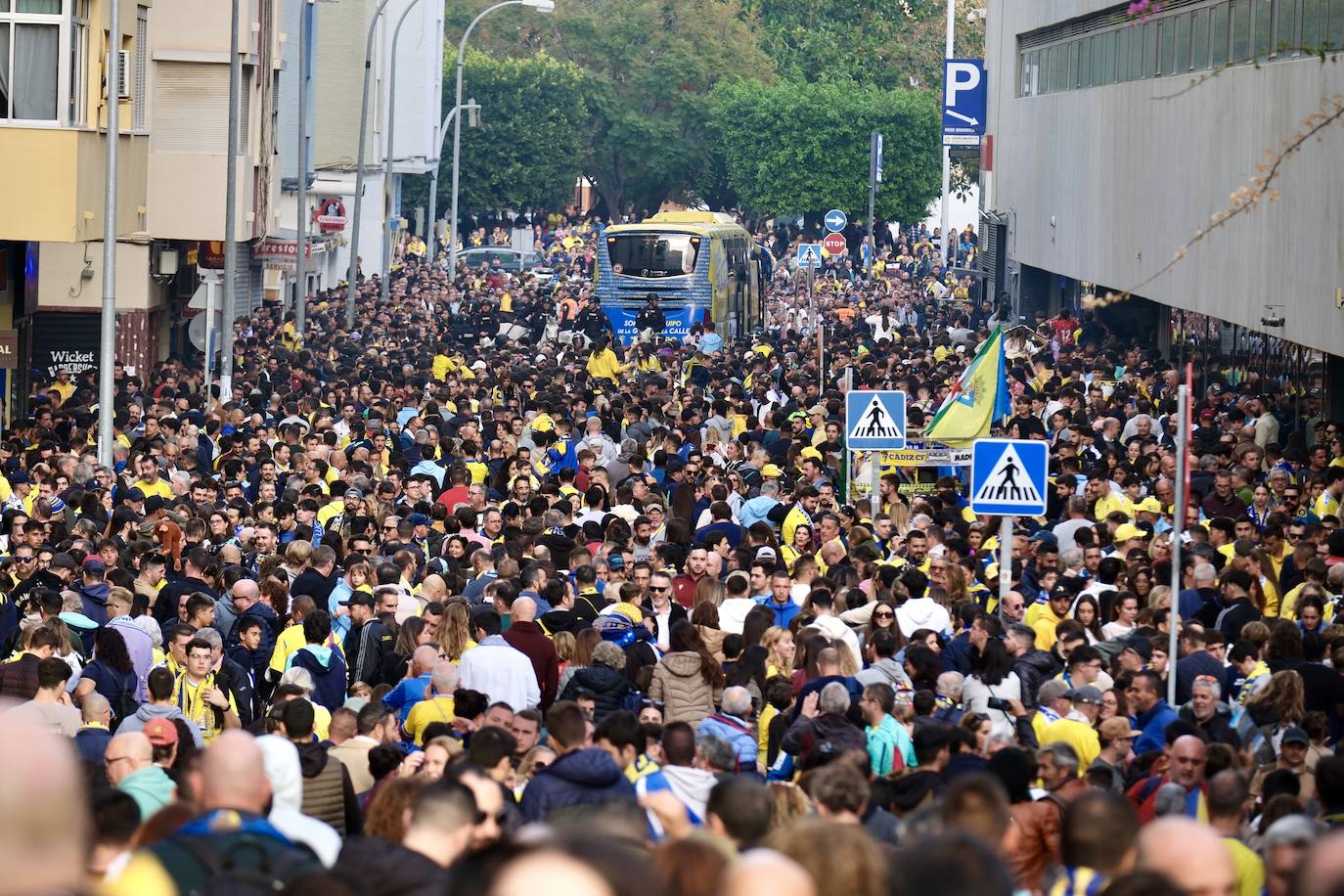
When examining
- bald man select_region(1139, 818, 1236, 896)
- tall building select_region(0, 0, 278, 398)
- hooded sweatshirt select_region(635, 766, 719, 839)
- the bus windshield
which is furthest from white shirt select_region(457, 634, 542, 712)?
the bus windshield

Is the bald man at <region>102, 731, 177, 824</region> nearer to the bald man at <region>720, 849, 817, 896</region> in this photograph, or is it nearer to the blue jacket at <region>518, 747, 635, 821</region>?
the blue jacket at <region>518, 747, 635, 821</region>

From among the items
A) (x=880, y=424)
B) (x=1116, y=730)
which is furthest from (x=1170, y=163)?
(x=1116, y=730)

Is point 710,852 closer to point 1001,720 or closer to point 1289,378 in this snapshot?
point 1001,720

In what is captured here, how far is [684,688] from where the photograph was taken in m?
12.2

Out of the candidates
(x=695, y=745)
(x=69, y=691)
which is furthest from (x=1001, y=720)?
(x=69, y=691)

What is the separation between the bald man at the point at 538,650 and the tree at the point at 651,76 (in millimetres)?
80435

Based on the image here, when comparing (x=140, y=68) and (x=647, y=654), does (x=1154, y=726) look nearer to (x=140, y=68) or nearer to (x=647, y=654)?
(x=647, y=654)

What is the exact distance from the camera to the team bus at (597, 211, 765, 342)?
45.9 m

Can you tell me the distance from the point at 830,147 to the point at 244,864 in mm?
76023

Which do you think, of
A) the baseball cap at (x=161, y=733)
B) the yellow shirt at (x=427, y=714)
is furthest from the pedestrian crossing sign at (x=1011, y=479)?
the baseball cap at (x=161, y=733)

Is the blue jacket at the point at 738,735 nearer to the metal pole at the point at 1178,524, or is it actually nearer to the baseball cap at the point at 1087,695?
the baseball cap at the point at 1087,695

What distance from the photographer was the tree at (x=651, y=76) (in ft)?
305

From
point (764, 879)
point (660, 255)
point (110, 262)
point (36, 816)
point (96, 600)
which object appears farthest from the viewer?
point (660, 255)

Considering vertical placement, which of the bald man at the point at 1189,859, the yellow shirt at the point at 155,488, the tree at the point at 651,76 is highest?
the tree at the point at 651,76
